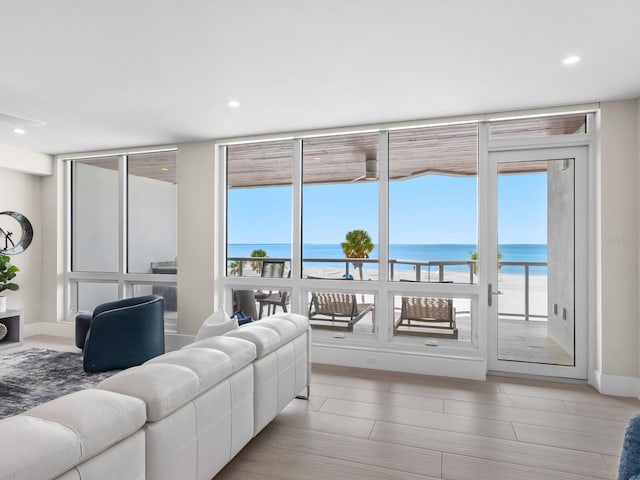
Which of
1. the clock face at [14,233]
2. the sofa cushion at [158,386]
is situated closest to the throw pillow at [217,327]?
the sofa cushion at [158,386]

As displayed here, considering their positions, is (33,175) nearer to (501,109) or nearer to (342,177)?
(342,177)

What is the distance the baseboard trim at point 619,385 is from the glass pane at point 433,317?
1143 millimetres

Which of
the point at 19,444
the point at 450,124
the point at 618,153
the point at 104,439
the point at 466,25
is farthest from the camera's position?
the point at 450,124

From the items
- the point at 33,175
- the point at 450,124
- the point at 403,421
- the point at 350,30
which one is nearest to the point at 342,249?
the point at 450,124

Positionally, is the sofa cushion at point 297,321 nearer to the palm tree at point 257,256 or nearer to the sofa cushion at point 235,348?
the sofa cushion at point 235,348

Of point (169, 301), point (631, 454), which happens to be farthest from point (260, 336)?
point (169, 301)

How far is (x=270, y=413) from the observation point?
2500 mm

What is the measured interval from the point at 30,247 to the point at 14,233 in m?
0.29

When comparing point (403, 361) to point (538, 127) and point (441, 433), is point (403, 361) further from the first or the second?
point (538, 127)

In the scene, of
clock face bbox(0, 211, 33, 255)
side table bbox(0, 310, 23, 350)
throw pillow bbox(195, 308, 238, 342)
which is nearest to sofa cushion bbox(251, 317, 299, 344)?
throw pillow bbox(195, 308, 238, 342)

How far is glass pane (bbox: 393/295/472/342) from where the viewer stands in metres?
4.09

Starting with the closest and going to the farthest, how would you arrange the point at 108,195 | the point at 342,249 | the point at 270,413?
the point at 270,413 < the point at 342,249 < the point at 108,195

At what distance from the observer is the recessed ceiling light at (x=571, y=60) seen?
2637mm

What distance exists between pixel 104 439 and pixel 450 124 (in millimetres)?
3879
